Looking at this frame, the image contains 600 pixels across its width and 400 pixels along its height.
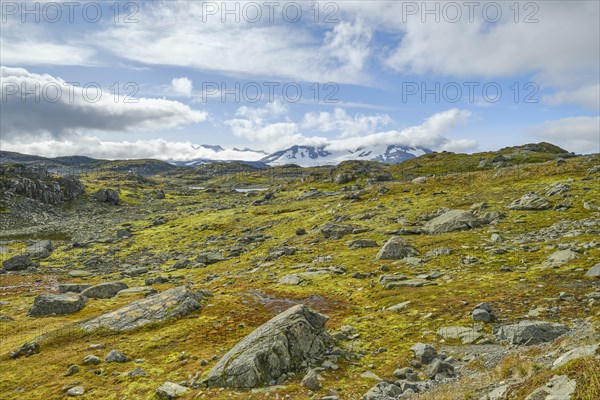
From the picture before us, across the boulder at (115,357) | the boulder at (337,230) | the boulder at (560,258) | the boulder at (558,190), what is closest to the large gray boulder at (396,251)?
the boulder at (560,258)

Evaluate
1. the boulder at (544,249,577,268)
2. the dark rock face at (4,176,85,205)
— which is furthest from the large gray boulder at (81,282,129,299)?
the dark rock face at (4,176,85,205)

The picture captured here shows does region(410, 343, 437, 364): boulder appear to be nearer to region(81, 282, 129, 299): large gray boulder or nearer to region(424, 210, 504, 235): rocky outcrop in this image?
region(424, 210, 504, 235): rocky outcrop

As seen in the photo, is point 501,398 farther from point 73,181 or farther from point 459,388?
point 73,181

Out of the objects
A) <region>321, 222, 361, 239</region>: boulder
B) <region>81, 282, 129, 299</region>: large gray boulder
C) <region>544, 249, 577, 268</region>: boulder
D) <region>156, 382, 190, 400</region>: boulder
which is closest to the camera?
<region>156, 382, 190, 400</region>: boulder

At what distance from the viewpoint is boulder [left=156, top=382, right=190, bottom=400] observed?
1518 cm

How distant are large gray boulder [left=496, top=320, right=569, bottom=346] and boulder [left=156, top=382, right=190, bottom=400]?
15066 millimetres

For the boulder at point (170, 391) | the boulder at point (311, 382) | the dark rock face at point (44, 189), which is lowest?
the boulder at point (170, 391)

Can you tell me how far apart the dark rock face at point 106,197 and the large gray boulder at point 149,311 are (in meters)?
147

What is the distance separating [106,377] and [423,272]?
24281 mm

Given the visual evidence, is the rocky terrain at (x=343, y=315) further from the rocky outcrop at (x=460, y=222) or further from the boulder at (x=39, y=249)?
the boulder at (x=39, y=249)

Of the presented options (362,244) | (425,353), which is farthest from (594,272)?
(362,244)

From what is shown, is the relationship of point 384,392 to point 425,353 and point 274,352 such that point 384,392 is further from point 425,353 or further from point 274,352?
point 274,352

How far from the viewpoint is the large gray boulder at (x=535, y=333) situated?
1641cm

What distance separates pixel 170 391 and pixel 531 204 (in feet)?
162
